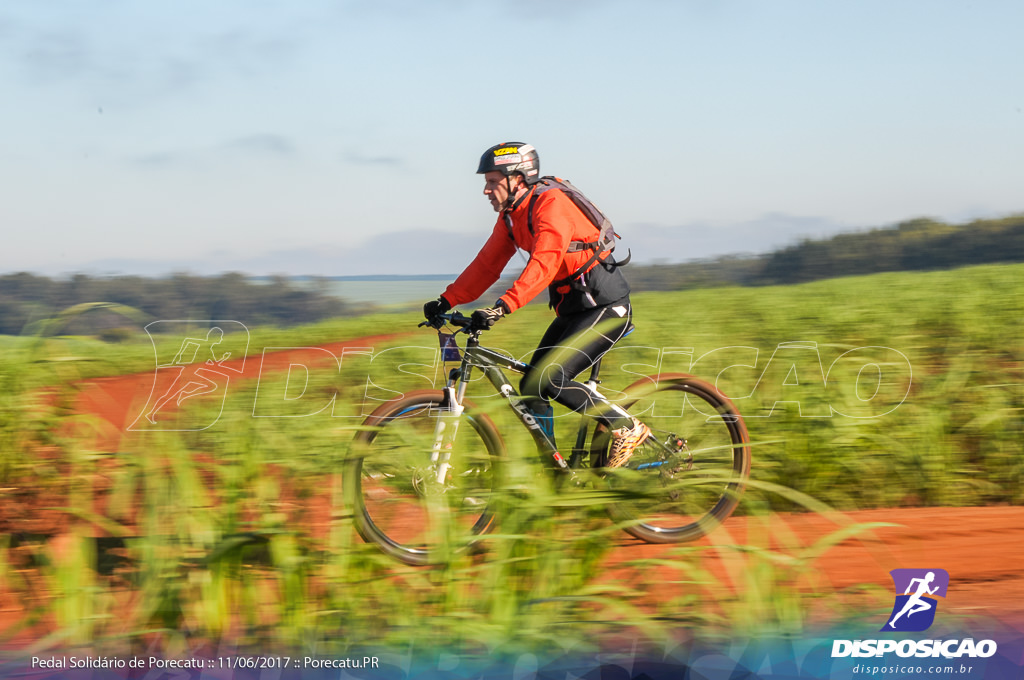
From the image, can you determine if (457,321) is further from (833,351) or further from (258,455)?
(833,351)

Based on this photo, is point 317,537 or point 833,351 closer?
point 317,537

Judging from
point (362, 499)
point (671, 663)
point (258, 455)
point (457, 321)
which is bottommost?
point (671, 663)

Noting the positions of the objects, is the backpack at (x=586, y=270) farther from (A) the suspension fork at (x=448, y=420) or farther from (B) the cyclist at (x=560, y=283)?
(A) the suspension fork at (x=448, y=420)

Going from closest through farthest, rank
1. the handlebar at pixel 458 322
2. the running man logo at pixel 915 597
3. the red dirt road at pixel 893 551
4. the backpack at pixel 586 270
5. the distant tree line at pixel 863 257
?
the running man logo at pixel 915 597, the red dirt road at pixel 893 551, the handlebar at pixel 458 322, the backpack at pixel 586 270, the distant tree line at pixel 863 257

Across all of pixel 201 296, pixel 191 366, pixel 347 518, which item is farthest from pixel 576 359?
pixel 201 296

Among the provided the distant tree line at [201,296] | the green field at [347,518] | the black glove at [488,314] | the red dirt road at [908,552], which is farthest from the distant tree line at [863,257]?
the black glove at [488,314]

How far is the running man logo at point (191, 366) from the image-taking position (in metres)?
6.21

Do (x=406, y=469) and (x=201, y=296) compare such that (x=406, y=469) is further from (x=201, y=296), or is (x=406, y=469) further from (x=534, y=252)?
(x=201, y=296)

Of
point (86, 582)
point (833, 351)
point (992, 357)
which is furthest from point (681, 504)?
point (992, 357)

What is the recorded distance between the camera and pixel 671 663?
2.93 metres

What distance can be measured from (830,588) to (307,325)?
10468mm

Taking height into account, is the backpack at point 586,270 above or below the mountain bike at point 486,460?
above

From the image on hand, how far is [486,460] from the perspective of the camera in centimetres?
376

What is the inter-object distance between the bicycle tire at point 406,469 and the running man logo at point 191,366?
161cm
